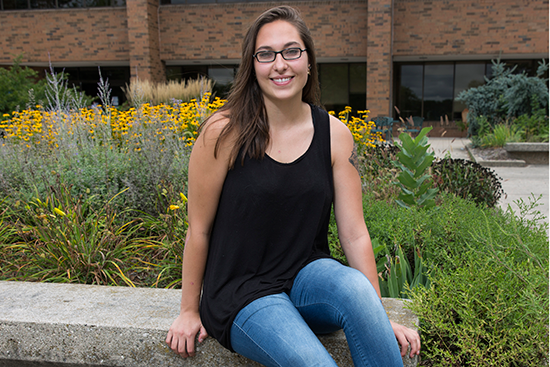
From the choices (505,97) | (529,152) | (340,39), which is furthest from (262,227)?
(340,39)

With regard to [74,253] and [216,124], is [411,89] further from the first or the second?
[216,124]

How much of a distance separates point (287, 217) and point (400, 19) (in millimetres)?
16276

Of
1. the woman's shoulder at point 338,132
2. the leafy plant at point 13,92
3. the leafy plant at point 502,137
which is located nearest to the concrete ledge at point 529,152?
the leafy plant at point 502,137

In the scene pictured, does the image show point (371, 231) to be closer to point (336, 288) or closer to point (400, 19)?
point (336, 288)

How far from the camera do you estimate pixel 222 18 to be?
54.7 feet

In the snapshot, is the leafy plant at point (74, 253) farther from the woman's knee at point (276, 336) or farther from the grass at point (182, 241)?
the woman's knee at point (276, 336)

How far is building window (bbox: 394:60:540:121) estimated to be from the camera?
17.9 meters

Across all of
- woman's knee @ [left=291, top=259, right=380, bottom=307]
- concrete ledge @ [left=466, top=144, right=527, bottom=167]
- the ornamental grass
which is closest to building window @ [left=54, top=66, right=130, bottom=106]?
the ornamental grass

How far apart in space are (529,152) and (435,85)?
948cm

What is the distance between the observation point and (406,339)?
1.69 meters

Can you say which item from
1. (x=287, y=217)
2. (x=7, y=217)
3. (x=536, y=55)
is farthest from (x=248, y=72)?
(x=536, y=55)

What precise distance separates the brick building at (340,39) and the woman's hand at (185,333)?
15265 millimetres

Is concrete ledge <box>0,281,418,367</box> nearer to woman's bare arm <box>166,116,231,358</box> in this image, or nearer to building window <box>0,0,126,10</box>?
woman's bare arm <box>166,116,231,358</box>

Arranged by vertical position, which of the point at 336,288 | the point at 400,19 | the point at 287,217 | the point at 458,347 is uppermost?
the point at 400,19
